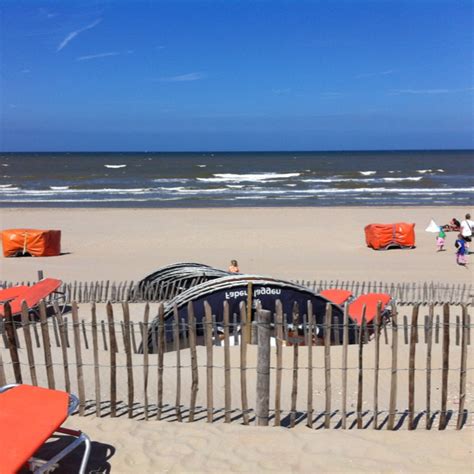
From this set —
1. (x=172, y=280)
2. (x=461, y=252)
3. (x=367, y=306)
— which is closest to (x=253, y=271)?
(x=172, y=280)

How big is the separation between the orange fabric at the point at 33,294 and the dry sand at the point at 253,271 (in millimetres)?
805

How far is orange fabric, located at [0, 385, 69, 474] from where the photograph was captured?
4.54m

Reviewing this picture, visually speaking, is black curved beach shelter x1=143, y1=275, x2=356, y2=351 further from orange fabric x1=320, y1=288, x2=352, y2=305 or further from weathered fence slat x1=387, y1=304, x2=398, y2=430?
weathered fence slat x1=387, y1=304, x2=398, y2=430

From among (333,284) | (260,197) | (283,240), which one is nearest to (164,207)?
(260,197)

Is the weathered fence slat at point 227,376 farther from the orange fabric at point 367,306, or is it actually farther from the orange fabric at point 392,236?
the orange fabric at point 392,236

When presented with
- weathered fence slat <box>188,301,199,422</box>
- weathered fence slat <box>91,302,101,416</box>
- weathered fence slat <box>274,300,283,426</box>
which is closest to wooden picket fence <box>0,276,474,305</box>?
weathered fence slat <box>91,302,101,416</box>

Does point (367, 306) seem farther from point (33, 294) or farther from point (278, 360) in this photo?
point (33, 294)

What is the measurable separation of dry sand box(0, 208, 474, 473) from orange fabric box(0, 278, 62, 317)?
0.81m

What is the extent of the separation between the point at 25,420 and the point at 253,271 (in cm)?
1205

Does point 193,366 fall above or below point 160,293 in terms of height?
above

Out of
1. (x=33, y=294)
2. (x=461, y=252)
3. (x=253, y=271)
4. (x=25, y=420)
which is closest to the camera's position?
(x=25, y=420)

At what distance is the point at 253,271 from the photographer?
16828mm

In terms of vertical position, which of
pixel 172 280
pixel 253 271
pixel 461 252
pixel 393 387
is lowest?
pixel 253 271

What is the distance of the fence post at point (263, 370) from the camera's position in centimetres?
619
